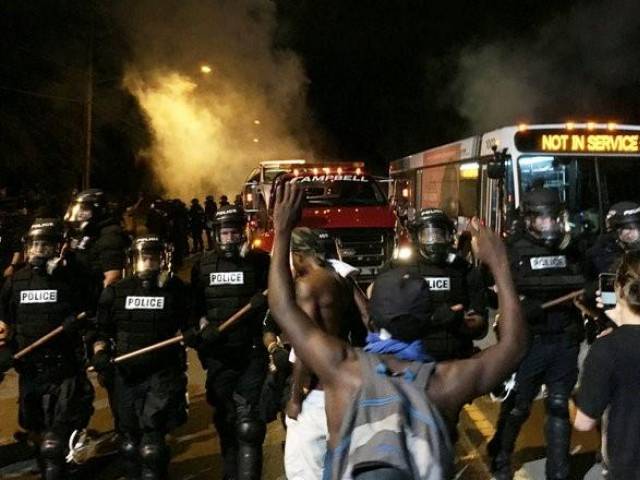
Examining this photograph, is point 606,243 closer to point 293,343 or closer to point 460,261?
point 460,261

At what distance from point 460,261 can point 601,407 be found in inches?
83.6

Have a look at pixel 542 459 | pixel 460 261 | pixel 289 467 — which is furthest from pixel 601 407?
pixel 542 459

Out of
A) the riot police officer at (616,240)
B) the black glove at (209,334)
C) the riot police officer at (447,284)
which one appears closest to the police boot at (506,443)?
the riot police officer at (447,284)

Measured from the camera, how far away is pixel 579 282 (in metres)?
5.16

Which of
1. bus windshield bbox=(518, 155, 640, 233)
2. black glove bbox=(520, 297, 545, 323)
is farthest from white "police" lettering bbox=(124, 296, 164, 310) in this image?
bus windshield bbox=(518, 155, 640, 233)

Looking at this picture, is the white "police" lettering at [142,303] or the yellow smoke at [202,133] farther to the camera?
the yellow smoke at [202,133]

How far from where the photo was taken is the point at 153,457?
177 inches

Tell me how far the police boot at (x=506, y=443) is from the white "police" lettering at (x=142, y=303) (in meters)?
2.41

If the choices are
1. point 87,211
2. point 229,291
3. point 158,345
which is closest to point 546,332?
point 229,291

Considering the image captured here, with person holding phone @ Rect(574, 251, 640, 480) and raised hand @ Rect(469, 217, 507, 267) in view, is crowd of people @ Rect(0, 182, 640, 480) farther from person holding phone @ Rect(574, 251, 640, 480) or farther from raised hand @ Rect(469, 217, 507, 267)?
raised hand @ Rect(469, 217, 507, 267)

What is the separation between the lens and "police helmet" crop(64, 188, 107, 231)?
6324 millimetres

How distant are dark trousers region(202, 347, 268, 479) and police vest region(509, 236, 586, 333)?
1.86 metres

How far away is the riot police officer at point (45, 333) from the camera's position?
4852 millimetres

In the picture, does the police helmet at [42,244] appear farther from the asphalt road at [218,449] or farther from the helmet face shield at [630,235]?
the helmet face shield at [630,235]
